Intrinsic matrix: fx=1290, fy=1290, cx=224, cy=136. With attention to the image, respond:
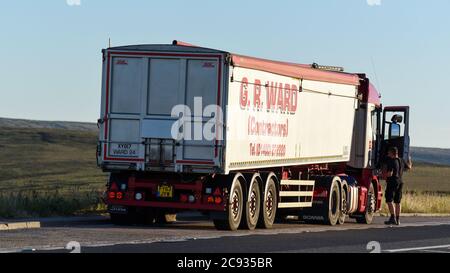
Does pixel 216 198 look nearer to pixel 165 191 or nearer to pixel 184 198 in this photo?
pixel 184 198

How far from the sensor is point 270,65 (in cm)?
2711

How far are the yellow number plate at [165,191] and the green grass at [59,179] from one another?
9.89 feet

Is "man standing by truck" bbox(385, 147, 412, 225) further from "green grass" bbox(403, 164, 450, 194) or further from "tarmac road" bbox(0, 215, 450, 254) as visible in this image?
"green grass" bbox(403, 164, 450, 194)

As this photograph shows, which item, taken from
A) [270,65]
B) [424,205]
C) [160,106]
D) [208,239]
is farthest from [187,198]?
[424,205]

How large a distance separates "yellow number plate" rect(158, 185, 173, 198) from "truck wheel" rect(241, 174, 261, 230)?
5.34 ft

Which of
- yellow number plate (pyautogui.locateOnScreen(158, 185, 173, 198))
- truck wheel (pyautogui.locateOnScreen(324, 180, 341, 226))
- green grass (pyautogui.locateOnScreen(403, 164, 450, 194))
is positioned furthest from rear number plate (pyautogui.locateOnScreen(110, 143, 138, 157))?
green grass (pyautogui.locateOnScreen(403, 164, 450, 194))

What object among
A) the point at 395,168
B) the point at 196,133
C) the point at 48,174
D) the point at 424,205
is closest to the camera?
the point at 196,133

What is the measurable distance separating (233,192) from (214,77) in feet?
7.74

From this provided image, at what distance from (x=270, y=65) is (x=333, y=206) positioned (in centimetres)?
513

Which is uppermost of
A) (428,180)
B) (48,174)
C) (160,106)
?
(160,106)

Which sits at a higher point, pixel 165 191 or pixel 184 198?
pixel 165 191
